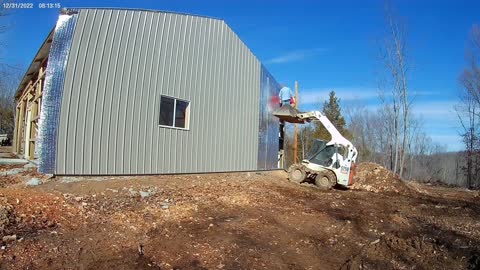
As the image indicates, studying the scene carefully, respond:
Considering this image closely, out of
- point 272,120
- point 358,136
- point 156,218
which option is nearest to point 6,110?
point 272,120

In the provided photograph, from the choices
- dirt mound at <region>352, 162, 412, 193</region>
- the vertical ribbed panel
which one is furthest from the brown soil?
the vertical ribbed panel

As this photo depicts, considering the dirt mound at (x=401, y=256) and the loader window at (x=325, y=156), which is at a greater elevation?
the loader window at (x=325, y=156)

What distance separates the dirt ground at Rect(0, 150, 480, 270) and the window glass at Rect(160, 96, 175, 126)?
6.55 feet

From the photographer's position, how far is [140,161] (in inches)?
425

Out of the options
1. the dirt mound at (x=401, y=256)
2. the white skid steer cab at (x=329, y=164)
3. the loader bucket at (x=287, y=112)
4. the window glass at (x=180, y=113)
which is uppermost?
the loader bucket at (x=287, y=112)

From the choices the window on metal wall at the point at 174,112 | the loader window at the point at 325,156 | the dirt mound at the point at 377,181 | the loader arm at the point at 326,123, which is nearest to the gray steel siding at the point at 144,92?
the window on metal wall at the point at 174,112

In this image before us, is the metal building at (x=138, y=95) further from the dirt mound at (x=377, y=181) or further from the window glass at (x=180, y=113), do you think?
the dirt mound at (x=377, y=181)

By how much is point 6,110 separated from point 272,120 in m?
43.3

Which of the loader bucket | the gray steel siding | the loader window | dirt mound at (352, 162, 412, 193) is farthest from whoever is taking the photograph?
the loader bucket

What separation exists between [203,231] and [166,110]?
5949 millimetres

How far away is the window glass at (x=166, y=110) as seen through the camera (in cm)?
1158

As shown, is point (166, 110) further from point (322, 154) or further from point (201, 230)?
point (322, 154)

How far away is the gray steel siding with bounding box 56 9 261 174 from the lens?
9.66 m

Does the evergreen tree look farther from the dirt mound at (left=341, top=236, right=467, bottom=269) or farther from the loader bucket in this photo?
the dirt mound at (left=341, top=236, right=467, bottom=269)
